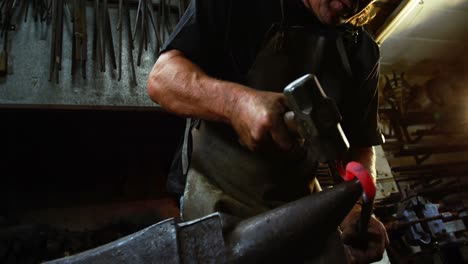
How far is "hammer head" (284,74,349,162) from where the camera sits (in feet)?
2.46

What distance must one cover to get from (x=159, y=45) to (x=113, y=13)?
48 cm

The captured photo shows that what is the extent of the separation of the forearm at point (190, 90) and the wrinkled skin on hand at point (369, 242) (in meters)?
0.72

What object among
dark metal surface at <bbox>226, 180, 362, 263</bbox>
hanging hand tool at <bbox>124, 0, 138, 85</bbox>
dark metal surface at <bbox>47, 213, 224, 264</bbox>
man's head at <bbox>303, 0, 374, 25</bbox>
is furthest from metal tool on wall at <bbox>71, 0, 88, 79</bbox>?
dark metal surface at <bbox>226, 180, 362, 263</bbox>

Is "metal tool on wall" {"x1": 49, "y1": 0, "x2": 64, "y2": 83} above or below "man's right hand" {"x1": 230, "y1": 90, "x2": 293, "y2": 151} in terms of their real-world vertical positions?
below

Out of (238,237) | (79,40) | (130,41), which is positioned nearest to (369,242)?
(238,237)

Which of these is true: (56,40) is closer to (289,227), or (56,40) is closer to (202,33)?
(202,33)

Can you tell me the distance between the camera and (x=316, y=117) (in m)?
0.75

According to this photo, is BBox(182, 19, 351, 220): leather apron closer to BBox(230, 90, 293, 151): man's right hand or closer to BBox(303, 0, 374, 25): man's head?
BBox(303, 0, 374, 25): man's head

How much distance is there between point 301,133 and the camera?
0.80 meters

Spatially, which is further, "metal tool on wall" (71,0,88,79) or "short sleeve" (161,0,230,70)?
"metal tool on wall" (71,0,88,79)

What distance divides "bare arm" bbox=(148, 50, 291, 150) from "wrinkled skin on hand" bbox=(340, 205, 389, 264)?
668mm

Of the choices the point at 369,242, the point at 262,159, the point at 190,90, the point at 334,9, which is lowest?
the point at 369,242

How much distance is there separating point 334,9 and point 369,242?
0.97 m

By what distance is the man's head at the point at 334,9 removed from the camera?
135 cm
